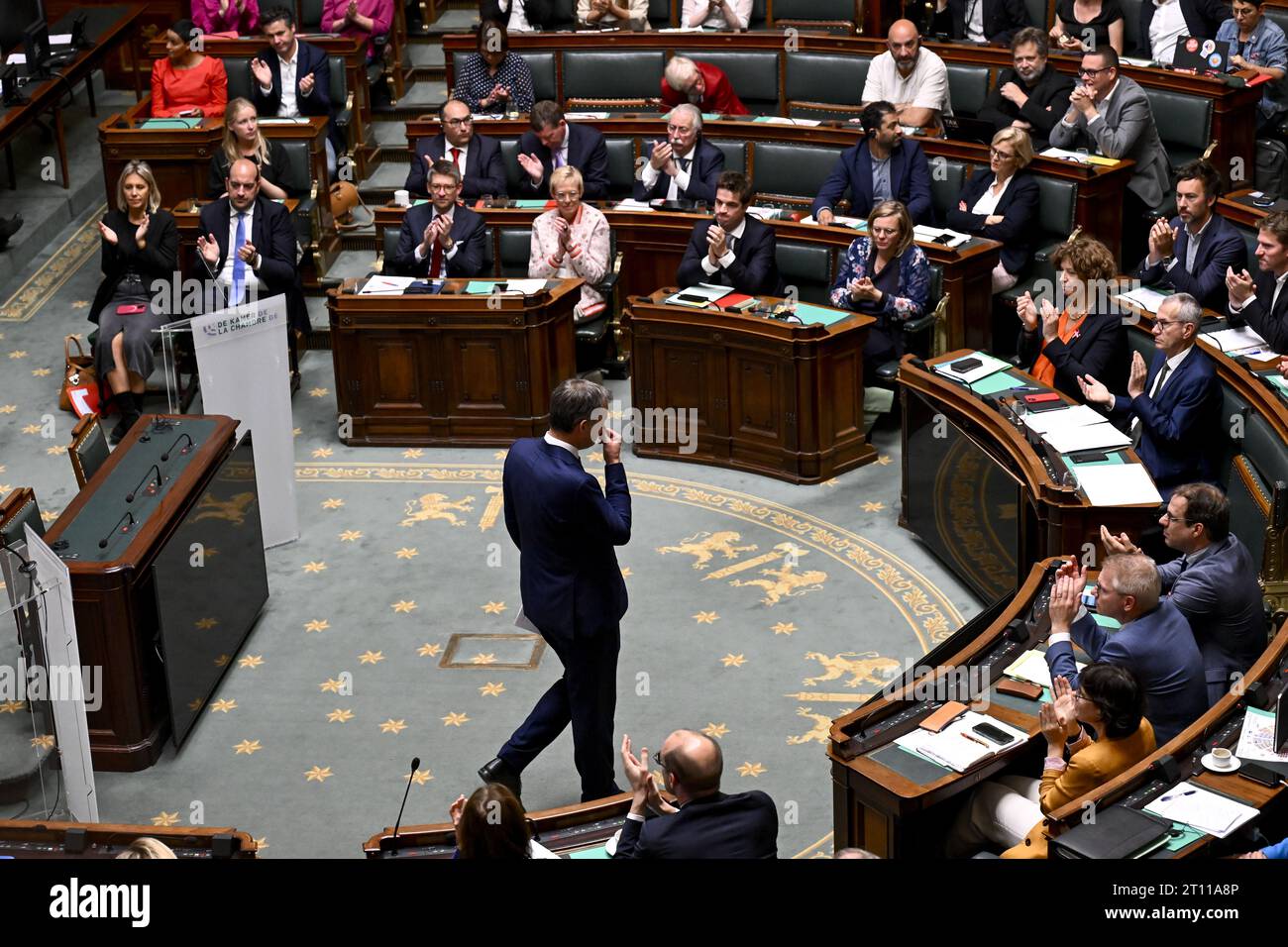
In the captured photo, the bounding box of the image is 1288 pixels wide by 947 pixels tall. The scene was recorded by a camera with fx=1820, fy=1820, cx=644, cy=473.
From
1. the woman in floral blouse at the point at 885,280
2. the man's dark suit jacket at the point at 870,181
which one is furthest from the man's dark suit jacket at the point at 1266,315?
the man's dark suit jacket at the point at 870,181

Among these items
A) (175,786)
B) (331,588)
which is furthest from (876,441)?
(175,786)

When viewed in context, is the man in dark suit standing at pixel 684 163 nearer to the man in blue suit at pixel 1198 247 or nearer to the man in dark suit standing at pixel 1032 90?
the man in dark suit standing at pixel 1032 90

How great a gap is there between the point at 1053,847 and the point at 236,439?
14.3 feet

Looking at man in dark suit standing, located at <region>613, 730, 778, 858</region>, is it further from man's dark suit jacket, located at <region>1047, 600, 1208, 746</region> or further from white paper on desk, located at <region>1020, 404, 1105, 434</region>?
white paper on desk, located at <region>1020, 404, 1105, 434</region>

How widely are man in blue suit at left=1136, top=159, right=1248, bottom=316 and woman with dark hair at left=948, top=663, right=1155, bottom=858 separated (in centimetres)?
362

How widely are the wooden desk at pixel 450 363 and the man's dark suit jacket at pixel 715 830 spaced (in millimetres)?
4851

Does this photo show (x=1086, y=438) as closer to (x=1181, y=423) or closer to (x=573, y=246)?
(x=1181, y=423)

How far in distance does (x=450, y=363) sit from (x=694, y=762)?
16.7 ft

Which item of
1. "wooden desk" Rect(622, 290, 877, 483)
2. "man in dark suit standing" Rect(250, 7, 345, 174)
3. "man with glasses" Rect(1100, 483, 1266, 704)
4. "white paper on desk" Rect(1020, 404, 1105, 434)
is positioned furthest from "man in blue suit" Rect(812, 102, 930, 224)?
"man with glasses" Rect(1100, 483, 1266, 704)

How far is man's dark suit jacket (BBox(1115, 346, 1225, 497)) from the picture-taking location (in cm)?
767

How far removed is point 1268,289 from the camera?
26.8 ft

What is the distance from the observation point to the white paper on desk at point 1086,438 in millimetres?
7613
